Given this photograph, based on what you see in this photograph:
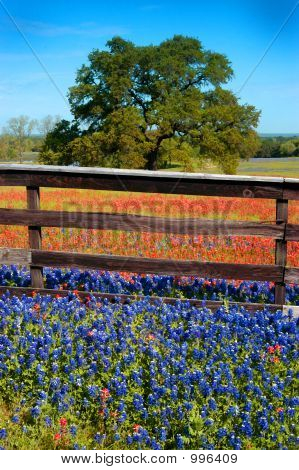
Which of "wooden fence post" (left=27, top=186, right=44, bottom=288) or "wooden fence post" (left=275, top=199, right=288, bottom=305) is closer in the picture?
"wooden fence post" (left=275, top=199, right=288, bottom=305)

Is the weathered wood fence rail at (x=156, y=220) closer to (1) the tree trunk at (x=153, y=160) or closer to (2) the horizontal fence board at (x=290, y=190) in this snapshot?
(2) the horizontal fence board at (x=290, y=190)

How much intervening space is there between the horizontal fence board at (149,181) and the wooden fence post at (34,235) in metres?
0.12

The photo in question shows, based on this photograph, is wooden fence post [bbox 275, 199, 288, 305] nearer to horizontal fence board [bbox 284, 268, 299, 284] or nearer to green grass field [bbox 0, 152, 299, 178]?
horizontal fence board [bbox 284, 268, 299, 284]

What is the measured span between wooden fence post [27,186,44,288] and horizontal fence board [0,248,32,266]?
12cm

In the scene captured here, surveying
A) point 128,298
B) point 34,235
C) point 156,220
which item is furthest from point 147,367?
point 34,235

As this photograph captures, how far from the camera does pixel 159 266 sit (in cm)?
671

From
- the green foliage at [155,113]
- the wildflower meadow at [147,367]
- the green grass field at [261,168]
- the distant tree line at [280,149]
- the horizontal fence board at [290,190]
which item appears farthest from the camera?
the distant tree line at [280,149]

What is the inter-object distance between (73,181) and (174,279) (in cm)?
193

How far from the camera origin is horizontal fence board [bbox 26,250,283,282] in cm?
653

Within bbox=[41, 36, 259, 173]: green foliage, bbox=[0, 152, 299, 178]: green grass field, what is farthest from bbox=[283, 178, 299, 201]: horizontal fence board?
bbox=[41, 36, 259, 173]: green foliage

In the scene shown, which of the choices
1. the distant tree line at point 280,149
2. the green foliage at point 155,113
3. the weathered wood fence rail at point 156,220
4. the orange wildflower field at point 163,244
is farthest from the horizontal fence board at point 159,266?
the distant tree line at point 280,149

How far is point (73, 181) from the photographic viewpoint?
682cm

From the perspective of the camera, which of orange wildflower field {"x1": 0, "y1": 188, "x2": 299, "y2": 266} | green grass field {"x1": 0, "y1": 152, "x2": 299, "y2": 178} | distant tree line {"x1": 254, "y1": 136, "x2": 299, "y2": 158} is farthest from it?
distant tree line {"x1": 254, "y1": 136, "x2": 299, "y2": 158}

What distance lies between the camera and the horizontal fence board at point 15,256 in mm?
6927
